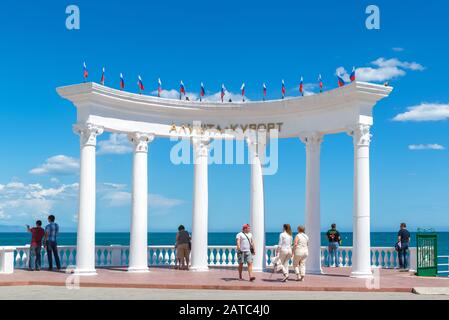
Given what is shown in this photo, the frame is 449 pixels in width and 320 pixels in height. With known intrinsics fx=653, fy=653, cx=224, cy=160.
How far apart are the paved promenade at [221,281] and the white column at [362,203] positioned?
0.85 metres

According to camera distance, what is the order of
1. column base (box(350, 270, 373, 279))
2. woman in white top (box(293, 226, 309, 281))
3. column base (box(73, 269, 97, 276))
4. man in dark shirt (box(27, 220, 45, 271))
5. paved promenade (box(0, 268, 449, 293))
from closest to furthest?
1. paved promenade (box(0, 268, 449, 293))
2. woman in white top (box(293, 226, 309, 281))
3. column base (box(350, 270, 373, 279))
4. column base (box(73, 269, 97, 276))
5. man in dark shirt (box(27, 220, 45, 271))

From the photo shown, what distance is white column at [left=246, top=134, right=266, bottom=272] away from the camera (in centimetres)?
2989

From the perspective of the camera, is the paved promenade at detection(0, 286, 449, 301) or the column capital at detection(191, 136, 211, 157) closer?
the paved promenade at detection(0, 286, 449, 301)

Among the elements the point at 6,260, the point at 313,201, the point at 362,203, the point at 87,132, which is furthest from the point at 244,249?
the point at 6,260

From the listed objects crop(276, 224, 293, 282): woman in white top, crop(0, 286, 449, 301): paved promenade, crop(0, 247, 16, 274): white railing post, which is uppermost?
crop(276, 224, 293, 282): woman in white top

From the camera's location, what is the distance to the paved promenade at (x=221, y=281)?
22406mm

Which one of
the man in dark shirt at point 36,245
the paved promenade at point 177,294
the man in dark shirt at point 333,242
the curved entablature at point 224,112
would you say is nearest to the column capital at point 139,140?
the curved entablature at point 224,112

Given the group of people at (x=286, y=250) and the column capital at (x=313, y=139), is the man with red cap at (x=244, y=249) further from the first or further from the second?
the column capital at (x=313, y=139)

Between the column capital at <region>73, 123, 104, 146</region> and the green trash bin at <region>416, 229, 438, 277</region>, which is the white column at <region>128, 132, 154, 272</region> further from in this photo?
the green trash bin at <region>416, 229, 438, 277</region>

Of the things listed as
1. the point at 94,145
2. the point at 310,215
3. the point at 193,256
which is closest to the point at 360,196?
the point at 310,215

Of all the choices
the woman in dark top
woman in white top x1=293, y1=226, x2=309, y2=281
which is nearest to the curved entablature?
the woman in dark top

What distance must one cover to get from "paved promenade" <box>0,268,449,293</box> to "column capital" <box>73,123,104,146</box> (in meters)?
5.47

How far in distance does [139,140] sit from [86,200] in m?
3.90
